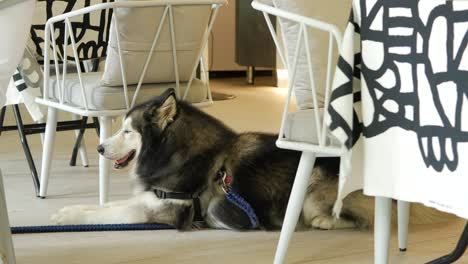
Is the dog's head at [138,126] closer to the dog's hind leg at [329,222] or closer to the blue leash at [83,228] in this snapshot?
the blue leash at [83,228]

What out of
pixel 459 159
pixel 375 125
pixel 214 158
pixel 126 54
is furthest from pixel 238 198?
pixel 459 159

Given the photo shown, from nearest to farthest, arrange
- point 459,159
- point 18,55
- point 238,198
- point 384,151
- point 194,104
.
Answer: point 459,159 → point 384,151 → point 18,55 → point 238,198 → point 194,104

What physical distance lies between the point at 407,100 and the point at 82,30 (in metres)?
2.05

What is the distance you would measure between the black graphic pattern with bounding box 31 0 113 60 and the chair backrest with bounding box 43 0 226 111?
53 cm

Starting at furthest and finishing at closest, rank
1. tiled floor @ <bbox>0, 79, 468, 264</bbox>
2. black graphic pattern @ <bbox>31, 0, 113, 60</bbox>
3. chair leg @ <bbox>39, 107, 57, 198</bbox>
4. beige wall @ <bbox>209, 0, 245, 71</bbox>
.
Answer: beige wall @ <bbox>209, 0, 245, 71</bbox>
black graphic pattern @ <bbox>31, 0, 113, 60</bbox>
chair leg @ <bbox>39, 107, 57, 198</bbox>
tiled floor @ <bbox>0, 79, 468, 264</bbox>

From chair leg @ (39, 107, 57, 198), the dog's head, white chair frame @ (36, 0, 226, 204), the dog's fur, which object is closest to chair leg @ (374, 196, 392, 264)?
the dog's fur

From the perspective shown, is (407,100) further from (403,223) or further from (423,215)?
(423,215)

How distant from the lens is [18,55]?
1.75m

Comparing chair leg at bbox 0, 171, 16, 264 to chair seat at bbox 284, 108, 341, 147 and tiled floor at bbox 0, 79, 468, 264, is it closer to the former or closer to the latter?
tiled floor at bbox 0, 79, 468, 264

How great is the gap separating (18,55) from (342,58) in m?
0.74

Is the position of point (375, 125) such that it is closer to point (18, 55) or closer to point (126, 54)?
point (18, 55)

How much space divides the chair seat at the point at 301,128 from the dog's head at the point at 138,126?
658 millimetres

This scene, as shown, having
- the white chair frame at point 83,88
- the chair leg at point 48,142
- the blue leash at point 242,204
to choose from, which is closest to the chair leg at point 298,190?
the blue leash at point 242,204

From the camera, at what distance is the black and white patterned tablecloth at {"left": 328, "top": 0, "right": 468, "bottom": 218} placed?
4.87 ft
